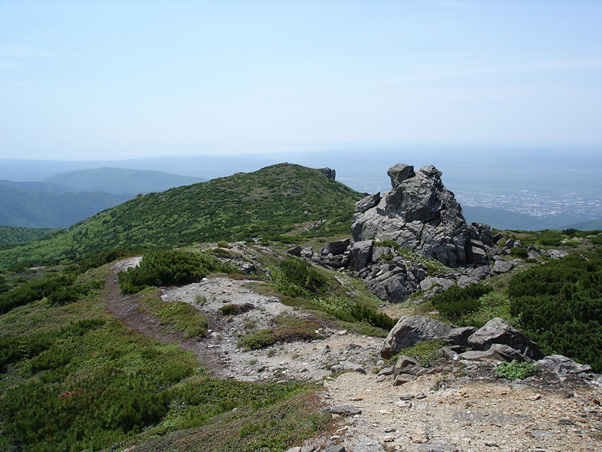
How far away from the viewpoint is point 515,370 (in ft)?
28.8

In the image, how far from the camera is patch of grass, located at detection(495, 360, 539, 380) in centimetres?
859

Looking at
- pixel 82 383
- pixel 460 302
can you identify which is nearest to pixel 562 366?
pixel 460 302

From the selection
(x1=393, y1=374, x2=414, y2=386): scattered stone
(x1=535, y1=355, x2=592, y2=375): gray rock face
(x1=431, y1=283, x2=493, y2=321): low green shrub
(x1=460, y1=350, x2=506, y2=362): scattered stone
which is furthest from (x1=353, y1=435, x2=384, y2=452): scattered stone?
(x1=431, y1=283, x2=493, y2=321): low green shrub

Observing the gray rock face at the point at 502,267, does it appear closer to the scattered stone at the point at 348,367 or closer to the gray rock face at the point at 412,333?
the gray rock face at the point at 412,333

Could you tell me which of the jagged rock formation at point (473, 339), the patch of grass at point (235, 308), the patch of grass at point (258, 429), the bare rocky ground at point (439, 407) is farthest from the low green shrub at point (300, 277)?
the patch of grass at point (258, 429)

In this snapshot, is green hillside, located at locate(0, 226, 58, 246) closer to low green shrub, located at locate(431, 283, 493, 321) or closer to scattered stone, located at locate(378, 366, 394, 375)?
low green shrub, located at locate(431, 283, 493, 321)

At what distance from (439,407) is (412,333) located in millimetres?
4277

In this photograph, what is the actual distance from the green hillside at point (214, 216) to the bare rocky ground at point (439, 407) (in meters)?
43.3

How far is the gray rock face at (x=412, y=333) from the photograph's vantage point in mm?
12086

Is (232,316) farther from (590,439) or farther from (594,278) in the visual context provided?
(594,278)

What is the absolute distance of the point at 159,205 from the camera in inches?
3548

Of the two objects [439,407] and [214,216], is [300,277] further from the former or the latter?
[214,216]

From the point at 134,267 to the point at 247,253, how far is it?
1037cm

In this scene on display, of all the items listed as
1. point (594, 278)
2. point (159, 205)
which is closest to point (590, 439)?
point (594, 278)
